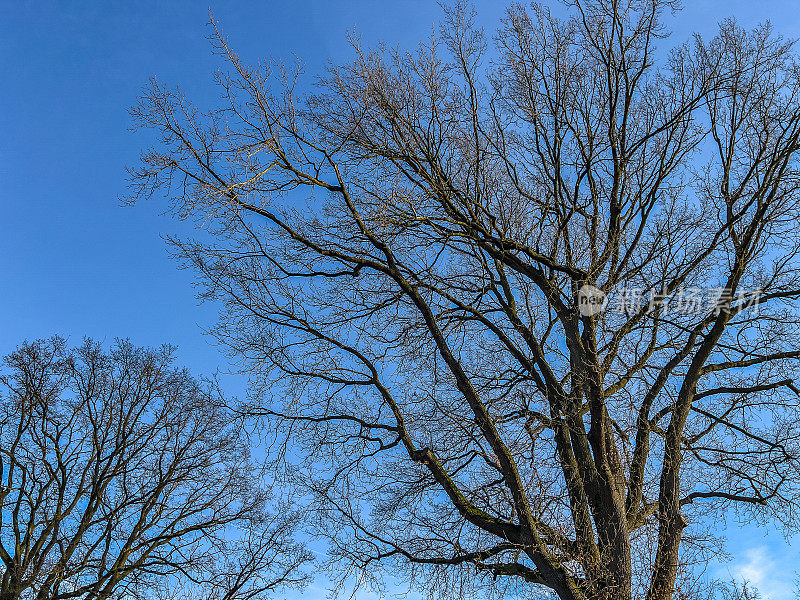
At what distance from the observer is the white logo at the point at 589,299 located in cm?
794

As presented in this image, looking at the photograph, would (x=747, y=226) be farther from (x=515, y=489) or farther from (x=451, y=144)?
(x=515, y=489)

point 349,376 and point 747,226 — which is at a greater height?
point 747,226

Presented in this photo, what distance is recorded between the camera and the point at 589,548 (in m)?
6.49

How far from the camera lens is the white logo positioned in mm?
7941

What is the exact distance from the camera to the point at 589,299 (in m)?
7.98

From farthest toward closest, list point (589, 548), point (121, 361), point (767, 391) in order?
point (121, 361)
point (767, 391)
point (589, 548)

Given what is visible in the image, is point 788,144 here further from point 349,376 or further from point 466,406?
point 349,376

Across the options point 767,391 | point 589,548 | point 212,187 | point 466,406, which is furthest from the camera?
point 767,391

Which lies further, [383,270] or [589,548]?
[383,270]

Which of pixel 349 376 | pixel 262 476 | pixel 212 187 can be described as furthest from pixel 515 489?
pixel 212 187

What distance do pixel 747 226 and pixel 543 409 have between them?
13.1 feet

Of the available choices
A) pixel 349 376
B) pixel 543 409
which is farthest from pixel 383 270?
pixel 543 409

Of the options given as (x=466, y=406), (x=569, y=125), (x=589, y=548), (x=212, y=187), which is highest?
(x=569, y=125)

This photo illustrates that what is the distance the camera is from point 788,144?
28.8 ft
